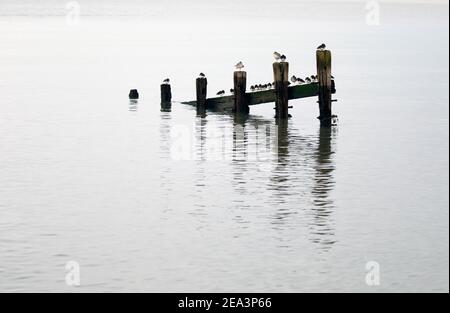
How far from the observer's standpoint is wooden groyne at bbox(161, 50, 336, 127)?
4357 centimetres

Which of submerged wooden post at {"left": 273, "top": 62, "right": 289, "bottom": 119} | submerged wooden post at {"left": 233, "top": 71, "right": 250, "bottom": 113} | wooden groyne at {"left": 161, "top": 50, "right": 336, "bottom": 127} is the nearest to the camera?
wooden groyne at {"left": 161, "top": 50, "right": 336, "bottom": 127}

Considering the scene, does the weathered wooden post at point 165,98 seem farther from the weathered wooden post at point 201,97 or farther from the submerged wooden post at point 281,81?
the submerged wooden post at point 281,81

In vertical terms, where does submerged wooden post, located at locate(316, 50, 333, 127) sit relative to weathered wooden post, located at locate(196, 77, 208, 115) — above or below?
above

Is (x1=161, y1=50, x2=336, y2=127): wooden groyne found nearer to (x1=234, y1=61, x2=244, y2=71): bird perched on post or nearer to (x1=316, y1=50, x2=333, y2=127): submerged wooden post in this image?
(x1=316, y1=50, x2=333, y2=127): submerged wooden post

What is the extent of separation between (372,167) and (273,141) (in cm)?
536

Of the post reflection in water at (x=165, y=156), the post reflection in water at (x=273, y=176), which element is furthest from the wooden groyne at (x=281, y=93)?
the post reflection in water at (x=165, y=156)

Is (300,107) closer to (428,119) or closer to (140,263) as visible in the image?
(428,119)

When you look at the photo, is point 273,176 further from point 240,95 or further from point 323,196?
point 240,95

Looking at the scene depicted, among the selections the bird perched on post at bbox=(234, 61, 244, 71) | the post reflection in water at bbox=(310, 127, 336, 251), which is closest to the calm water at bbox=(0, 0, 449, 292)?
the post reflection in water at bbox=(310, 127, 336, 251)

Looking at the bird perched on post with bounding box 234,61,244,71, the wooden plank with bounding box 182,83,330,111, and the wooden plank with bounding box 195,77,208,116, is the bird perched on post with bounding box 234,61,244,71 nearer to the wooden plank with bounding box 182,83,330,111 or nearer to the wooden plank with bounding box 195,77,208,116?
the wooden plank with bounding box 182,83,330,111

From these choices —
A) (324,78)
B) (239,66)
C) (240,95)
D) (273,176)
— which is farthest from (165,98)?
(273,176)

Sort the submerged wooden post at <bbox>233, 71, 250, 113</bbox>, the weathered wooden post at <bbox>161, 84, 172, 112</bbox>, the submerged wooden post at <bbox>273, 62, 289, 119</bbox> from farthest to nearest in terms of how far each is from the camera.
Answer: the weathered wooden post at <bbox>161, 84, 172, 112</bbox> → the submerged wooden post at <bbox>233, 71, 250, 113</bbox> → the submerged wooden post at <bbox>273, 62, 289, 119</bbox>

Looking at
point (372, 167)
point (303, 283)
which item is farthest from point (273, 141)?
Answer: point (303, 283)

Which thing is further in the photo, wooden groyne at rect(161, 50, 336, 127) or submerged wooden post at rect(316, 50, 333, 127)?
wooden groyne at rect(161, 50, 336, 127)
